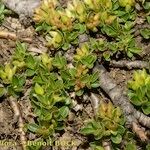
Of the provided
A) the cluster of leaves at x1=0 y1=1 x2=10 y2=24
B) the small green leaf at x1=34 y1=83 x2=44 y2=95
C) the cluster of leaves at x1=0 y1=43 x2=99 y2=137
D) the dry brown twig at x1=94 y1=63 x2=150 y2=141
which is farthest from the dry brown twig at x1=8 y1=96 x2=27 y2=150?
the cluster of leaves at x1=0 y1=1 x2=10 y2=24

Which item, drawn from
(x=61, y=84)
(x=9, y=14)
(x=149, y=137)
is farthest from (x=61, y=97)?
(x=9, y=14)

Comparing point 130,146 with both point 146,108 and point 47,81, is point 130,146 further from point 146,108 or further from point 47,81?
point 47,81

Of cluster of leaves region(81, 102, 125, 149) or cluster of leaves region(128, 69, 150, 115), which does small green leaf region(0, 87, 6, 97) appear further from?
cluster of leaves region(128, 69, 150, 115)

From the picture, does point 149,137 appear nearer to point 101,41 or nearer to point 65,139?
point 65,139

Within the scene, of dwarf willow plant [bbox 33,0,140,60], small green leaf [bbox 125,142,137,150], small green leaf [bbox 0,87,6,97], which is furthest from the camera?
dwarf willow plant [bbox 33,0,140,60]

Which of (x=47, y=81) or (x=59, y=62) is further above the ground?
(x=59, y=62)

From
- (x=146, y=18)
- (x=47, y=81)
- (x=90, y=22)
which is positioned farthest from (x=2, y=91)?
(x=146, y=18)
